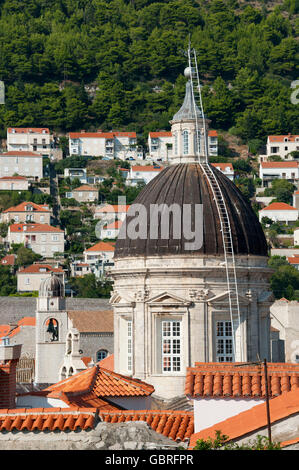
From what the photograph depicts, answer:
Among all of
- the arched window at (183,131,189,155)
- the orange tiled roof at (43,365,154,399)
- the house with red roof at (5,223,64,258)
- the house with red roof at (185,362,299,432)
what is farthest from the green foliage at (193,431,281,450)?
the house with red roof at (5,223,64,258)

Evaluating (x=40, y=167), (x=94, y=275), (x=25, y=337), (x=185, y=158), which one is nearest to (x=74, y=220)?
(x=40, y=167)

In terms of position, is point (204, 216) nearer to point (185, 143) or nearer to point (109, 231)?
point (185, 143)

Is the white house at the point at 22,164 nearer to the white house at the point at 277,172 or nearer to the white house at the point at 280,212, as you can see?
the white house at the point at 277,172

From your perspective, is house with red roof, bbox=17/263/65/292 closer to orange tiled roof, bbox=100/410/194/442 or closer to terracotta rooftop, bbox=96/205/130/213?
terracotta rooftop, bbox=96/205/130/213

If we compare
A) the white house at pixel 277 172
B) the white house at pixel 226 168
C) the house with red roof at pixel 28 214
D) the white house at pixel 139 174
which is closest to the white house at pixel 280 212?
the white house at pixel 226 168

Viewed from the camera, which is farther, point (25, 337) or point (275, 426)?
point (25, 337)

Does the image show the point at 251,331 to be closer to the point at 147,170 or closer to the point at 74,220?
the point at 74,220

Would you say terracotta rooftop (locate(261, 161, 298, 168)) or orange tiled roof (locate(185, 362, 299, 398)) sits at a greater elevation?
terracotta rooftop (locate(261, 161, 298, 168))
